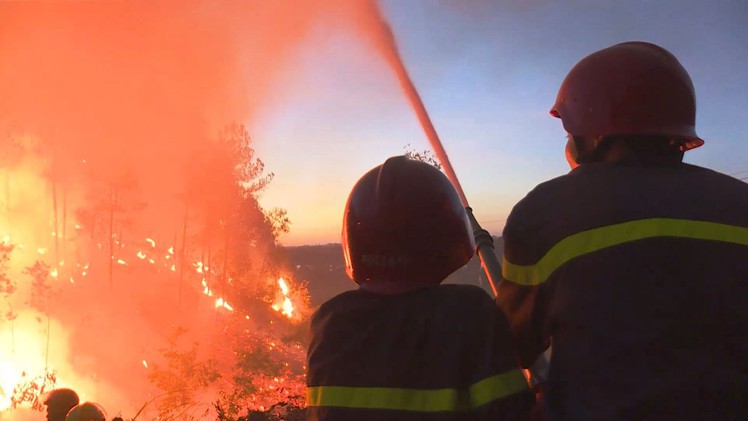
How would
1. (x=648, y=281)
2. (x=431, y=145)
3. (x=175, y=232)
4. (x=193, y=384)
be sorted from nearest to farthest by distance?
(x=648, y=281) → (x=431, y=145) → (x=193, y=384) → (x=175, y=232)

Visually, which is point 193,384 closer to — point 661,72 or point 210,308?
point 210,308

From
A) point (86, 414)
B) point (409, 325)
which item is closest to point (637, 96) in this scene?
point (409, 325)

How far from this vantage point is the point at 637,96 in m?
1.87

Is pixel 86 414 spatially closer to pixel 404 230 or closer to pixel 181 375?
pixel 404 230

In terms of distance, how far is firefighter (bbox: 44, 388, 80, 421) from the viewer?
3.90 m

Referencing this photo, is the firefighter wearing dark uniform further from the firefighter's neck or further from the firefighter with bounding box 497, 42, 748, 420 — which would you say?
the firefighter's neck

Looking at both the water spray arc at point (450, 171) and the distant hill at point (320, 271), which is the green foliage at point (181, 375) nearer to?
the distant hill at point (320, 271)

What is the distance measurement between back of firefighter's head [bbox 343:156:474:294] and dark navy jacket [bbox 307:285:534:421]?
0.44 ft

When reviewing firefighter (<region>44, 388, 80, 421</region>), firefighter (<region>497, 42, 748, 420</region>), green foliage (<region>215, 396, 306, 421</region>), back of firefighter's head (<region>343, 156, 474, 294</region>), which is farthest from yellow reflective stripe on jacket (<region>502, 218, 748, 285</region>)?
green foliage (<region>215, 396, 306, 421</region>)

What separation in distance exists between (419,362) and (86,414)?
315 cm

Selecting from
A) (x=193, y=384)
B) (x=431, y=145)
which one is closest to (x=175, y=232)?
(x=193, y=384)

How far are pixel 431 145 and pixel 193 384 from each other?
88.8 feet

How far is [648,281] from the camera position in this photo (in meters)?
1.48

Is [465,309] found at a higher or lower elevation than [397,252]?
lower
